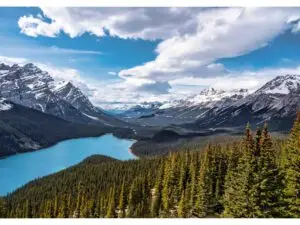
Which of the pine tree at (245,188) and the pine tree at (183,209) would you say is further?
the pine tree at (183,209)

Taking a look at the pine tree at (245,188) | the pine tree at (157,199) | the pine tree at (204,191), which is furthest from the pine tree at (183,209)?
the pine tree at (245,188)

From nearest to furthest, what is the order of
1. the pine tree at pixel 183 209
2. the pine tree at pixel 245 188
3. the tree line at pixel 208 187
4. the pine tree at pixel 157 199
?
the pine tree at pixel 245 188 < the tree line at pixel 208 187 < the pine tree at pixel 183 209 < the pine tree at pixel 157 199

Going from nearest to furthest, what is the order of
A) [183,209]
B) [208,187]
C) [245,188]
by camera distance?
[245,188] < [183,209] < [208,187]

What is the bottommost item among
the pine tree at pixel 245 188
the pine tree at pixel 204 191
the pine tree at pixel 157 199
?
the pine tree at pixel 157 199

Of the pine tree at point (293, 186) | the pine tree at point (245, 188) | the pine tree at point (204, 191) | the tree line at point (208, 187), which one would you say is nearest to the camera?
the pine tree at point (245, 188)

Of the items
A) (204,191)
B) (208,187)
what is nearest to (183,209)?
(204,191)

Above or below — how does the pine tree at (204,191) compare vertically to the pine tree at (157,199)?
above

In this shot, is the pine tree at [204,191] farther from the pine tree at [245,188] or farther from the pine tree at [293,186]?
the pine tree at [293,186]

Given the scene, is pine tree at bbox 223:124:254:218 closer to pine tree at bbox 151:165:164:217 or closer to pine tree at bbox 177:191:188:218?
pine tree at bbox 177:191:188:218

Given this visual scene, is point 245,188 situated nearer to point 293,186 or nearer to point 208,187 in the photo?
point 293,186
